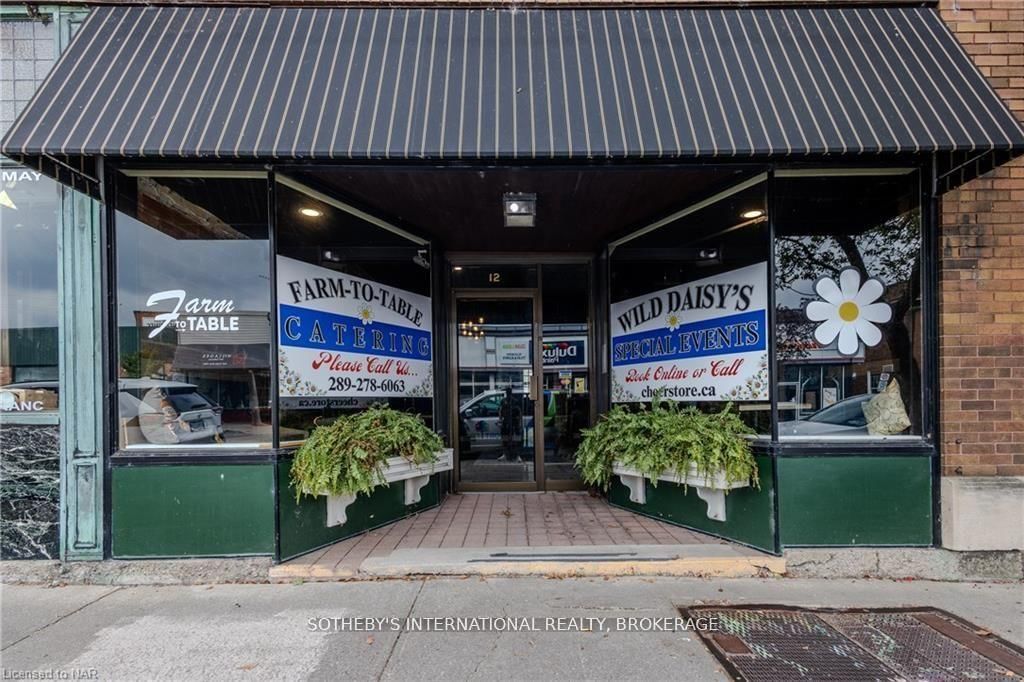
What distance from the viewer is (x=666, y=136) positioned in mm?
3559

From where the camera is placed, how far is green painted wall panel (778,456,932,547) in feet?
13.1

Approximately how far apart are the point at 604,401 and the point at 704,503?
1847 millimetres

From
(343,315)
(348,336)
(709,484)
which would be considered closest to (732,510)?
(709,484)

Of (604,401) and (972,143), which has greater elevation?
(972,143)

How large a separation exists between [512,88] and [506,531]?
3748mm

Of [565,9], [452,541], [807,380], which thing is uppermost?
[565,9]

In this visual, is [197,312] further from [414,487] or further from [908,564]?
[908,564]

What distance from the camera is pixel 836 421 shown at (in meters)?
4.25

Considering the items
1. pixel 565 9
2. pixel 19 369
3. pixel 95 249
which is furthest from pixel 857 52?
pixel 19 369

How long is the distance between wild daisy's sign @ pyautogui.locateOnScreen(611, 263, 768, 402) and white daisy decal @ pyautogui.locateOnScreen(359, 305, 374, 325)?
270 cm

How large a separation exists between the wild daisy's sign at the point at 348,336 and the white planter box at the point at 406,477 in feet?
2.51

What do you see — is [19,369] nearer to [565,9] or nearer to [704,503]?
[565,9]

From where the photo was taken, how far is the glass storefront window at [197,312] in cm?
413

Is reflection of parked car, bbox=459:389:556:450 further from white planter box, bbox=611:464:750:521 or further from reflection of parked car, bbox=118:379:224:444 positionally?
reflection of parked car, bbox=118:379:224:444
